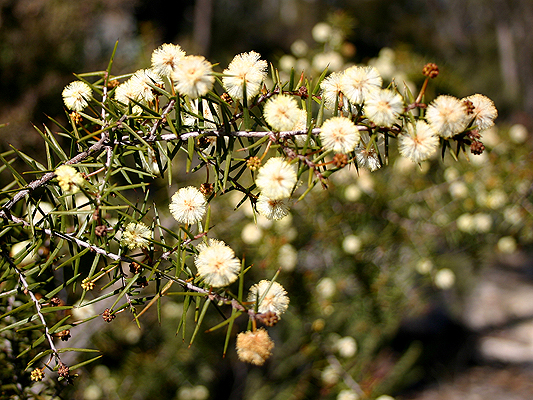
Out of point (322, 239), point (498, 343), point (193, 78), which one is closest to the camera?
point (193, 78)

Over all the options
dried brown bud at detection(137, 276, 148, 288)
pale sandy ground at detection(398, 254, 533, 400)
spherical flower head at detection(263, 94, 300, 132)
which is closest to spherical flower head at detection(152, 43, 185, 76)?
spherical flower head at detection(263, 94, 300, 132)

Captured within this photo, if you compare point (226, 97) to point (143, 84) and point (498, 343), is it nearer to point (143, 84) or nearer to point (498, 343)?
point (143, 84)

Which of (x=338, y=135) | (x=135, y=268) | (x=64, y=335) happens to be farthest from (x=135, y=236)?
(x=338, y=135)

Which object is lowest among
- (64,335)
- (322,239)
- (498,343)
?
(498,343)

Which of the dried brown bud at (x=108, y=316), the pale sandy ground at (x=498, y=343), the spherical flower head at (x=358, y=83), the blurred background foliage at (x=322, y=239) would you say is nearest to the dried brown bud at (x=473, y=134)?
the spherical flower head at (x=358, y=83)

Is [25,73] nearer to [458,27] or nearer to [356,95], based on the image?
[356,95]
